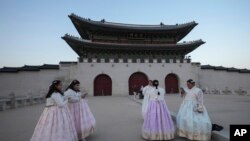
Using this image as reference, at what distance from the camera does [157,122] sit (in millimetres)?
4551

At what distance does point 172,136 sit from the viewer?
14.9ft

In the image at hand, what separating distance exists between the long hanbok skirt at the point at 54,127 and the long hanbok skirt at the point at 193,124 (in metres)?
2.69

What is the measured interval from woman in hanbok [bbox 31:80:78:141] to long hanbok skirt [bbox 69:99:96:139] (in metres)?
0.62

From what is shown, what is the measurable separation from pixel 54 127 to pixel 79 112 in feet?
3.46

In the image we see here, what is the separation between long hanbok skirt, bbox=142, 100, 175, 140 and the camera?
4441 mm

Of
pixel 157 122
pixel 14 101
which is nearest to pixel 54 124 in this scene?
pixel 157 122

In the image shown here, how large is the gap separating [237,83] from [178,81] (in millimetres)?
8965

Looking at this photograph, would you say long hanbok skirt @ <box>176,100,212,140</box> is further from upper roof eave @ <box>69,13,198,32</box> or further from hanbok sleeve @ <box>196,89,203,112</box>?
upper roof eave @ <box>69,13,198,32</box>

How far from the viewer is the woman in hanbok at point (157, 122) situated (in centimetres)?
445

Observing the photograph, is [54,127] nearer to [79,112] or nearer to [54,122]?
[54,122]

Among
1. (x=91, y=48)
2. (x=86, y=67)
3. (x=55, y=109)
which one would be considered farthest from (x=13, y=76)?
(x=55, y=109)

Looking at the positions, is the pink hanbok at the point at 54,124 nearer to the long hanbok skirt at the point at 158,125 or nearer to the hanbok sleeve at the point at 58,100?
the hanbok sleeve at the point at 58,100

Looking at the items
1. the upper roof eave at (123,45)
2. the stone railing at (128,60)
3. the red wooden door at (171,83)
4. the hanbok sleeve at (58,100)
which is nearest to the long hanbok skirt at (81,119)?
the hanbok sleeve at (58,100)

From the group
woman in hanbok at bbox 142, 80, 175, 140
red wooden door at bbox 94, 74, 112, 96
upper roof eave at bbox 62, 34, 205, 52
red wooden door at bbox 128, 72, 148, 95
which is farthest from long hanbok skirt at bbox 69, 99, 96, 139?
red wooden door at bbox 128, 72, 148, 95
